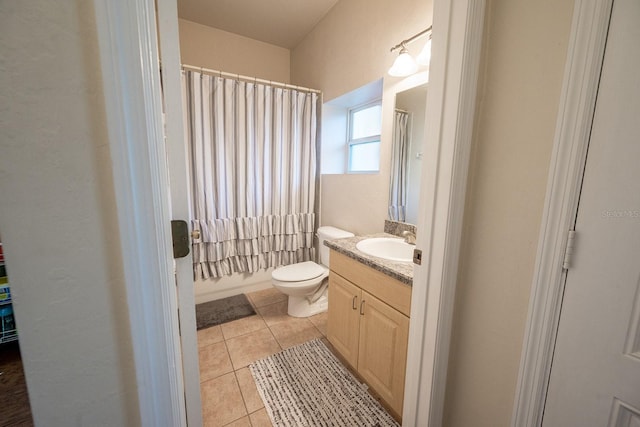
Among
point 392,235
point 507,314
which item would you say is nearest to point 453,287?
point 507,314

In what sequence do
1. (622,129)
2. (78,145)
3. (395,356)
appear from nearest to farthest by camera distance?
(78,145), (622,129), (395,356)

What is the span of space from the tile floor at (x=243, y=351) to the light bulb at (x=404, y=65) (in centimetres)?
A: 191

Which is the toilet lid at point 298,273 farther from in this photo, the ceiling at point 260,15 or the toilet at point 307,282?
the ceiling at point 260,15

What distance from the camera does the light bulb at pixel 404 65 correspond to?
4.67 ft

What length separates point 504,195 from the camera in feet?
2.40

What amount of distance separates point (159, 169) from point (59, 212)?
164 millimetres

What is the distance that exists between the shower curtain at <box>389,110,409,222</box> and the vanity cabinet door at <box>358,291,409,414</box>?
28.1 inches

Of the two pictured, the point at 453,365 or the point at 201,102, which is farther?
the point at 201,102

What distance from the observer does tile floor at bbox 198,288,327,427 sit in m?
1.24

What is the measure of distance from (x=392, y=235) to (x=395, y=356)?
2.60 ft

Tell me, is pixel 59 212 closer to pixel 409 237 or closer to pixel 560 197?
pixel 560 197

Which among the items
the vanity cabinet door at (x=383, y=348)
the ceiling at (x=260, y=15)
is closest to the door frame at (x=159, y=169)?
the vanity cabinet door at (x=383, y=348)

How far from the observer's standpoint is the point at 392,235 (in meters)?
1.72

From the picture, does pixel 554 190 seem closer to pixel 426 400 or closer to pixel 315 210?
pixel 426 400
